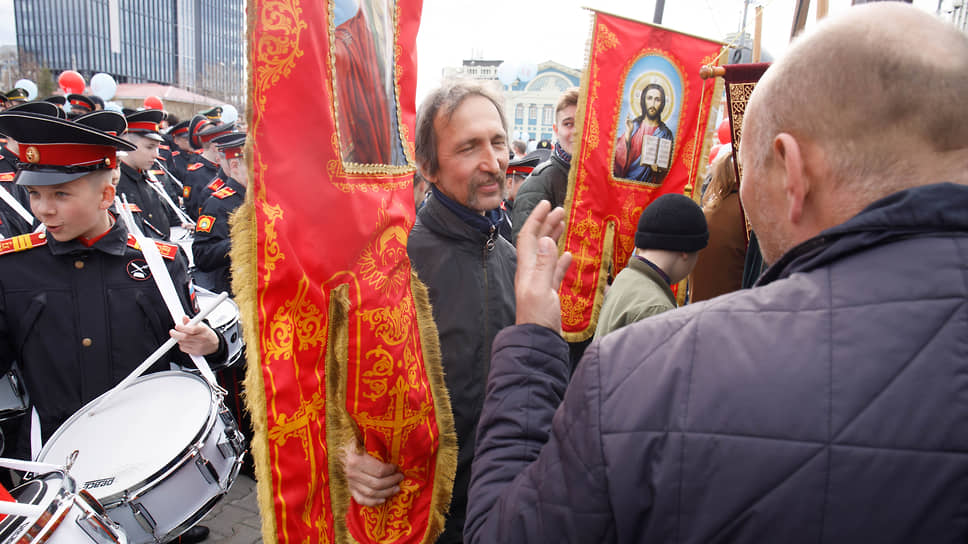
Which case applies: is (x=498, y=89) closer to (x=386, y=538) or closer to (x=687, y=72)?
(x=386, y=538)

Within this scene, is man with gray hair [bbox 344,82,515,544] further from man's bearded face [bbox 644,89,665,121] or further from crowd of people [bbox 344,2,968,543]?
man's bearded face [bbox 644,89,665,121]

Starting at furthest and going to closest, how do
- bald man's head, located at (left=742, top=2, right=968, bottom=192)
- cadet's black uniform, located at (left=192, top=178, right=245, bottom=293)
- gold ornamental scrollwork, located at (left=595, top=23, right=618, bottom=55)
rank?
1. cadet's black uniform, located at (left=192, top=178, right=245, bottom=293)
2. gold ornamental scrollwork, located at (left=595, top=23, right=618, bottom=55)
3. bald man's head, located at (left=742, top=2, right=968, bottom=192)

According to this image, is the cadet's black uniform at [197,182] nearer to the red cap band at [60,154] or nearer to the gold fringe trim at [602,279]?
the red cap band at [60,154]

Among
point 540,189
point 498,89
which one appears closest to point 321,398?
point 498,89

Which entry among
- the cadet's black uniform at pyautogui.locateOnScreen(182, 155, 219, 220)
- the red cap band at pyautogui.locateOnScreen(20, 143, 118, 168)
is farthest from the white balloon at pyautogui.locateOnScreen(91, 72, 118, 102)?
the red cap band at pyautogui.locateOnScreen(20, 143, 118, 168)

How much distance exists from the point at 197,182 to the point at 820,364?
8.23 m

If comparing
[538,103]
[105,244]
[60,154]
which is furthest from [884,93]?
[538,103]

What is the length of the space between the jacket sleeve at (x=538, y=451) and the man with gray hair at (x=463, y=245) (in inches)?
26.6

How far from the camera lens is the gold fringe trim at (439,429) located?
4.46ft

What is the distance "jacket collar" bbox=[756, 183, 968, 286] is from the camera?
74cm

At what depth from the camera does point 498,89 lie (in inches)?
81.6

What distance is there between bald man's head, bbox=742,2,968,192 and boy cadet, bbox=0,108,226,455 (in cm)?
239

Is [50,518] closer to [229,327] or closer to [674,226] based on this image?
[229,327]

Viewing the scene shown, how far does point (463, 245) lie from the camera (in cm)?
192
